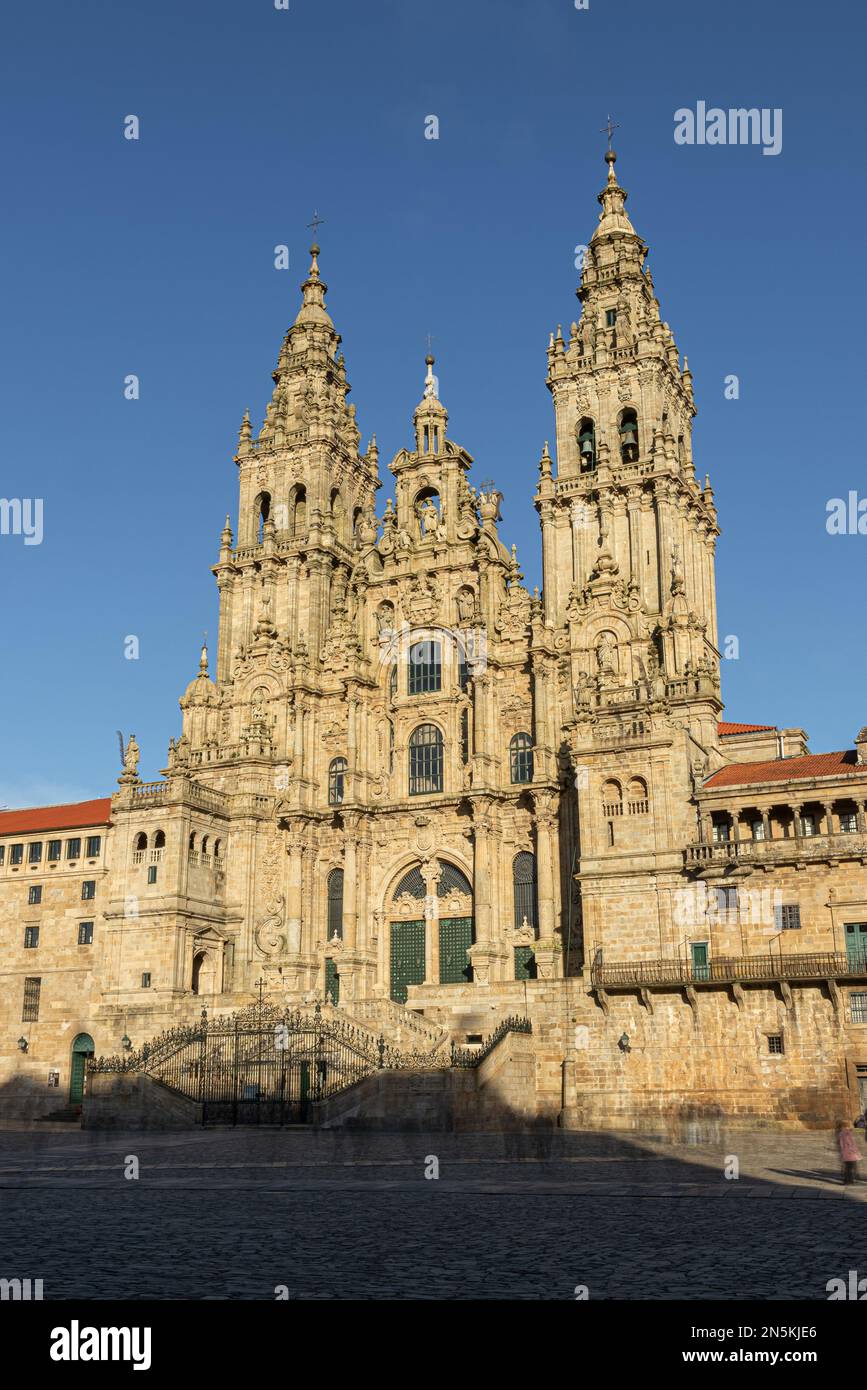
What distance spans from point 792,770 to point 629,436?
75.0 feet

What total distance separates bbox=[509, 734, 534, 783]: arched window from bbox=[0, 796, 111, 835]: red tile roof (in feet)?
68.4

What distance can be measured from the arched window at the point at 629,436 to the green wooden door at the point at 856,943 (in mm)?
28553

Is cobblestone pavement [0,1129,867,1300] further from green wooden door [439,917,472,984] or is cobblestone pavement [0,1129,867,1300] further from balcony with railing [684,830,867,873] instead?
green wooden door [439,917,472,984]

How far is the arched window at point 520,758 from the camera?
6375 cm

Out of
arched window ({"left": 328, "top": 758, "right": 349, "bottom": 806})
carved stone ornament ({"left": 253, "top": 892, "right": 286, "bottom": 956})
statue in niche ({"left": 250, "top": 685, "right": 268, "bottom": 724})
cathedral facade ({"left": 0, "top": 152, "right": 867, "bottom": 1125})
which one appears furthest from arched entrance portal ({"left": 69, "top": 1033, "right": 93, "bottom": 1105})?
statue in niche ({"left": 250, "top": 685, "right": 268, "bottom": 724})

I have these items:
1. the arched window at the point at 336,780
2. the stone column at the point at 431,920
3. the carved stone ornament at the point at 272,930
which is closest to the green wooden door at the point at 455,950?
the stone column at the point at 431,920

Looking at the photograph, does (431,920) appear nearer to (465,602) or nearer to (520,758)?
(520,758)

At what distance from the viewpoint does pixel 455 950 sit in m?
63.2

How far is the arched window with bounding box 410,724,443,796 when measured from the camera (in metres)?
66.5

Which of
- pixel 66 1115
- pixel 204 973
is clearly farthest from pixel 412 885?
pixel 66 1115

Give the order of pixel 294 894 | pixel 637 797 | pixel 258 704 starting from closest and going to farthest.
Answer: pixel 637 797 → pixel 294 894 → pixel 258 704

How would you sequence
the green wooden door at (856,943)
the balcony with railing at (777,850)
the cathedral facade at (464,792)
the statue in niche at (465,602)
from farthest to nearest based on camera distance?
the statue in niche at (465,602) < the cathedral facade at (464,792) < the balcony with railing at (777,850) < the green wooden door at (856,943)

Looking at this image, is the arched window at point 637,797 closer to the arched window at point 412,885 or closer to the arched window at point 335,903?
the arched window at point 412,885

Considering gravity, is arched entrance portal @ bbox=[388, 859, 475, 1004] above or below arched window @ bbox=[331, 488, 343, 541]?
below
